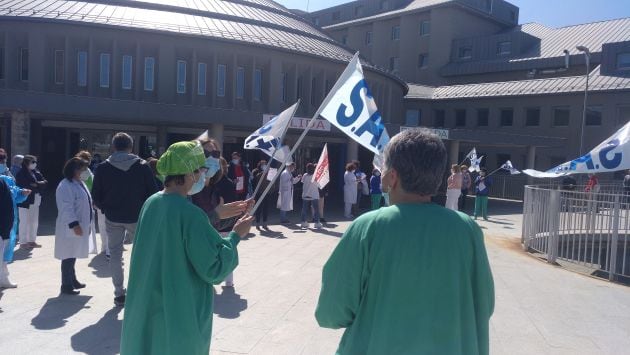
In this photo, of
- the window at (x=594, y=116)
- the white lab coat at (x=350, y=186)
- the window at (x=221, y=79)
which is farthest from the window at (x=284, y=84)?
the window at (x=594, y=116)

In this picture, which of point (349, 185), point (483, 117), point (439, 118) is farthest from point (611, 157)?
point (439, 118)

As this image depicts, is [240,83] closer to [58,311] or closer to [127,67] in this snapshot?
[127,67]

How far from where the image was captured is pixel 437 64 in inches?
1976

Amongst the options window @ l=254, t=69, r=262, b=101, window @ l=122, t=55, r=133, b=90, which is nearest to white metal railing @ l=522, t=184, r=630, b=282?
window @ l=254, t=69, r=262, b=101

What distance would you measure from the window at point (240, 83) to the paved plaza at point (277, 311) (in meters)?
15.7

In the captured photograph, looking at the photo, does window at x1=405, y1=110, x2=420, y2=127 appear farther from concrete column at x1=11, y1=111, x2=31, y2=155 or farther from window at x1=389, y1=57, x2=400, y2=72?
concrete column at x1=11, y1=111, x2=31, y2=155

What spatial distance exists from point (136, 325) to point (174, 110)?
54.5 feet

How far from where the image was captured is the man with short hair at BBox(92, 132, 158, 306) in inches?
A: 249

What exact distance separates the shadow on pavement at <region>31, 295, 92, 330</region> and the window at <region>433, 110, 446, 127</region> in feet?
125

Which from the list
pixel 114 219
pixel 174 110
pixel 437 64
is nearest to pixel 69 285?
pixel 114 219

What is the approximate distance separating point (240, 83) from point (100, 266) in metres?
17.3

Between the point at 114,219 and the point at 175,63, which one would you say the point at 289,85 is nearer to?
the point at 175,63

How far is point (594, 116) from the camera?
34.9 m

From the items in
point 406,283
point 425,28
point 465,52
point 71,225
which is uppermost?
point 425,28
